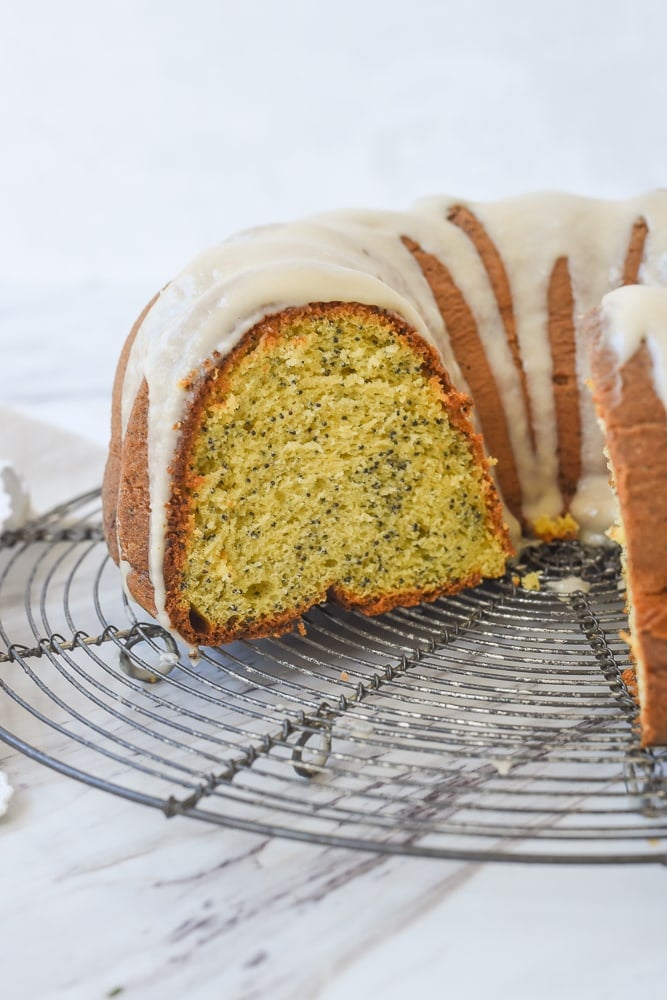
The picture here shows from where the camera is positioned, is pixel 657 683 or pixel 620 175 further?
pixel 620 175

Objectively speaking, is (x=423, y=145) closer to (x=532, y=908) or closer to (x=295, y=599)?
(x=295, y=599)

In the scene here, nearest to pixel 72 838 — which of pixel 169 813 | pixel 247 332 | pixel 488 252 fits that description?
pixel 169 813

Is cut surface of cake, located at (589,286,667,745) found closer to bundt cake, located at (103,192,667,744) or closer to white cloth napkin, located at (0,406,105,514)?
bundt cake, located at (103,192,667,744)

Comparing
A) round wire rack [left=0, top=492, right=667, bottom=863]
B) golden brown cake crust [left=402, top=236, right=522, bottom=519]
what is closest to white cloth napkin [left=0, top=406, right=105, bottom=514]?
round wire rack [left=0, top=492, right=667, bottom=863]

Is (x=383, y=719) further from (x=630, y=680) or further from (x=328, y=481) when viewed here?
(x=328, y=481)

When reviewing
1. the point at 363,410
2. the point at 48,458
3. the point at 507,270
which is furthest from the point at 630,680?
the point at 48,458
